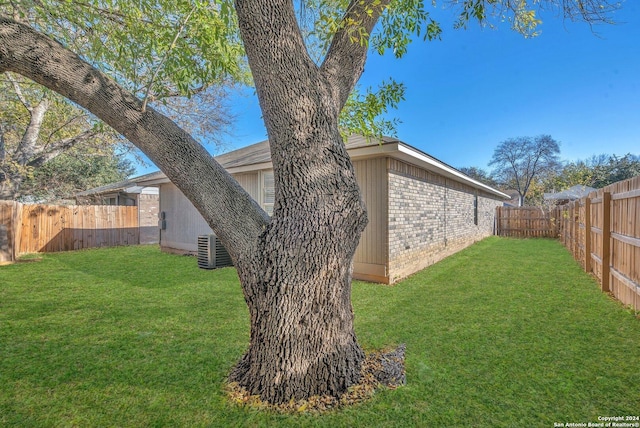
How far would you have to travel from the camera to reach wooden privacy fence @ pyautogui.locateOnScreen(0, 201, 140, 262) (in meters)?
9.01

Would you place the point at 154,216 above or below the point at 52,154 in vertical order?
below

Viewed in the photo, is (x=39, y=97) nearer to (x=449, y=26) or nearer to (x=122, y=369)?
(x=122, y=369)

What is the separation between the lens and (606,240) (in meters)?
5.18

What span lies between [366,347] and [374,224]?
332cm

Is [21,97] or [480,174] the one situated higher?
[480,174]

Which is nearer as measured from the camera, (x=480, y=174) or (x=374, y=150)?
(x=374, y=150)

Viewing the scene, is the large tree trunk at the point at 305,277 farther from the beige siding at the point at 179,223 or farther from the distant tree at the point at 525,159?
the distant tree at the point at 525,159

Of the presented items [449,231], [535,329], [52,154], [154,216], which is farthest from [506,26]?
[154,216]

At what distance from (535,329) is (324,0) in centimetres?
486

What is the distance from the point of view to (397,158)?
6348 mm

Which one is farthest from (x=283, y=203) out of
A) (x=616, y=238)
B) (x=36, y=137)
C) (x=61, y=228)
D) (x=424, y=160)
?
(x=61, y=228)

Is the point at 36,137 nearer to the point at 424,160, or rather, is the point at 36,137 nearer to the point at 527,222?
the point at 424,160

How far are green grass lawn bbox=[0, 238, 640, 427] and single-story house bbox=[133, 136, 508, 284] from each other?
2.68 feet

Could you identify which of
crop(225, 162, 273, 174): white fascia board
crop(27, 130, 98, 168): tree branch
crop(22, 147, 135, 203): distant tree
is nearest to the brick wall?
crop(225, 162, 273, 174): white fascia board
